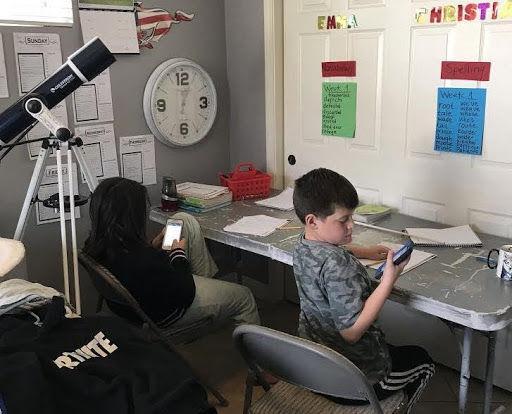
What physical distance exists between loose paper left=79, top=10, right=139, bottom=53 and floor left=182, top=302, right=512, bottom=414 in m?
1.47

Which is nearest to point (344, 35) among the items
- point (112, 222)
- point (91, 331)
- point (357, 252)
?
point (357, 252)

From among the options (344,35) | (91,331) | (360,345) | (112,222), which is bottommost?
(360,345)

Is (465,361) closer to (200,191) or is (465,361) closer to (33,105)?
(200,191)

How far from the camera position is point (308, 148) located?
2.86 metres

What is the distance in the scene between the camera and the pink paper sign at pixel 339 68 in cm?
255

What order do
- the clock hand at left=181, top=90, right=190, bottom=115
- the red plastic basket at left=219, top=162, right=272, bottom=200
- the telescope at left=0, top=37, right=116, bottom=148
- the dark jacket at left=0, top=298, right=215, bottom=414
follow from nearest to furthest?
the dark jacket at left=0, top=298, right=215, bottom=414, the telescope at left=0, top=37, right=116, bottom=148, the red plastic basket at left=219, top=162, right=272, bottom=200, the clock hand at left=181, top=90, right=190, bottom=115

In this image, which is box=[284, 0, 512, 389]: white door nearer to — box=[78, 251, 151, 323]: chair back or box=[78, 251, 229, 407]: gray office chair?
box=[78, 251, 229, 407]: gray office chair

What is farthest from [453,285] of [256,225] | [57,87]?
[57,87]

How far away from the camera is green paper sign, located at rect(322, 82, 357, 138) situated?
2.60 meters

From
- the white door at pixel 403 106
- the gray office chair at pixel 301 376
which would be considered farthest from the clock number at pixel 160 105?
the gray office chair at pixel 301 376

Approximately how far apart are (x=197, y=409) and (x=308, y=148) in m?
1.82

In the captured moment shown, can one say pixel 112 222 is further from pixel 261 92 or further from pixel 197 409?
pixel 261 92

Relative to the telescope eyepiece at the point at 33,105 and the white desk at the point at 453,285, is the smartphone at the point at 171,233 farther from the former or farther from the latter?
the telescope eyepiece at the point at 33,105

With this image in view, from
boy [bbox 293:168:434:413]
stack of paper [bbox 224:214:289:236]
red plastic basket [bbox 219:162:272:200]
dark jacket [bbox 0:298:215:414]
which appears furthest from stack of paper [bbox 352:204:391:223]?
dark jacket [bbox 0:298:215:414]
